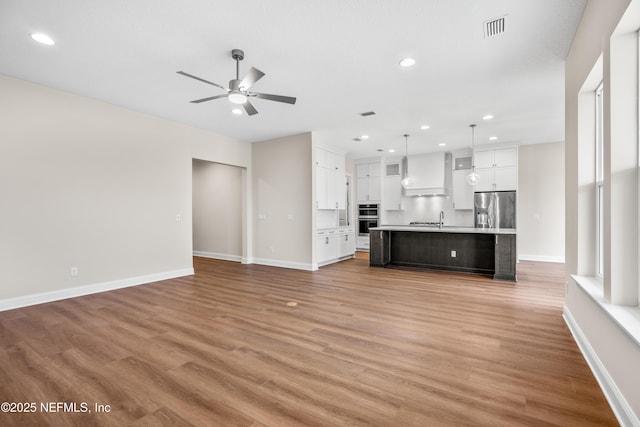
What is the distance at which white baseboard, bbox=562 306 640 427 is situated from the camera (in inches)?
62.4

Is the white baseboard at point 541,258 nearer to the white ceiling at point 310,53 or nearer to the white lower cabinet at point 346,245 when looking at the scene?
the white ceiling at point 310,53

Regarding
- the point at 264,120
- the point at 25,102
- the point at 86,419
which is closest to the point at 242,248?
the point at 264,120

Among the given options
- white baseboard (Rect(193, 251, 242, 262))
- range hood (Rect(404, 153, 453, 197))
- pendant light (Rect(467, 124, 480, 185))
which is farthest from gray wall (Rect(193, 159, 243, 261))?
pendant light (Rect(467, 124, 480, 185))

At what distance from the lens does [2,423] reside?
5.51 ft

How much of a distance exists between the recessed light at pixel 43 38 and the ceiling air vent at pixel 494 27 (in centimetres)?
420

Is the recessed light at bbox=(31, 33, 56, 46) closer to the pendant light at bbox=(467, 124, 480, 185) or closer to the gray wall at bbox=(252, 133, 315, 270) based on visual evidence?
the gray wall at bbox=(252, 133, 315, 270)

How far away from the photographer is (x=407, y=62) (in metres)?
3.37

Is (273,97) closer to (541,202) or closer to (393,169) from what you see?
(393,169)

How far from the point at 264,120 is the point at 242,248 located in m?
3.38

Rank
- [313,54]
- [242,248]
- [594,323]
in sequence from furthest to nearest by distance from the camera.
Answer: [242,248], [313,54], [594,323]

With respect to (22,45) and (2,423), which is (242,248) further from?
(2,423)

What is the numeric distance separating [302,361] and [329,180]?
531 cm

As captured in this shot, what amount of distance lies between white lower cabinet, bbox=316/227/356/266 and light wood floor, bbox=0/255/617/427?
2.48 metres

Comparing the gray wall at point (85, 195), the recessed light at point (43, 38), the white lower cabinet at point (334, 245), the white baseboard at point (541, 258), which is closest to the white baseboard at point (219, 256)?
the gray wall at point (85, 195)
